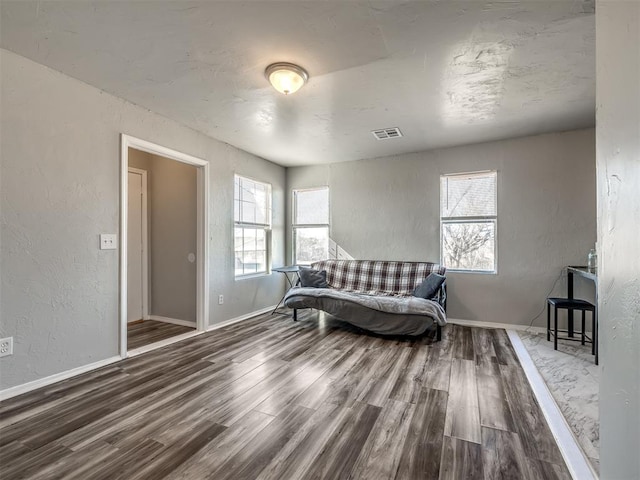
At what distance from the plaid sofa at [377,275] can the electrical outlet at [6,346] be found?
10.8 ft

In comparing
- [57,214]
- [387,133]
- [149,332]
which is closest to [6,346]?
[57,214]

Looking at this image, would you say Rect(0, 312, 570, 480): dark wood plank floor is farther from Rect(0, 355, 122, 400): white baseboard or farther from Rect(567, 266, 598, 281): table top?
Rect(567, 266, 598, 281): table top

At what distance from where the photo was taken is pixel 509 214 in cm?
383

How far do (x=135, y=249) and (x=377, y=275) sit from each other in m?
3.42

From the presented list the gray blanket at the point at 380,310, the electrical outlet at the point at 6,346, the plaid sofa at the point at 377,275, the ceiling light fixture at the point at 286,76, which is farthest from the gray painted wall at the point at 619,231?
the electrical outlet at the point at 6,346

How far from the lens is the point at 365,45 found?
2.01 m

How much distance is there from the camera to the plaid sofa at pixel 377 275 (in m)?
4.02

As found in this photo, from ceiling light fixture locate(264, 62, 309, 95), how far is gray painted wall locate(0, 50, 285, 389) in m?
1.55

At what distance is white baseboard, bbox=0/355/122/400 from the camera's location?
2092mm

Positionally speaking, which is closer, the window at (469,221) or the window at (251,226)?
the window at (469,221)

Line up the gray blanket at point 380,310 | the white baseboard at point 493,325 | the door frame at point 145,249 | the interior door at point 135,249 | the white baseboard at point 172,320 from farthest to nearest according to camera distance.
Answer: the door frame at point 145,249 → the interior door at point 135,249 → the white baseboard at point 172,320 → the white baseboard at point 493,325 → the gray blanket at point 380,310

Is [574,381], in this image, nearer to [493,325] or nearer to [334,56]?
[493,325]

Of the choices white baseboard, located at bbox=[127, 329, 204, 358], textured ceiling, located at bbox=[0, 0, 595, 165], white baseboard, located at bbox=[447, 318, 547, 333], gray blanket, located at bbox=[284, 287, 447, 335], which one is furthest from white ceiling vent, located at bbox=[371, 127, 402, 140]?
white baseboard, located at bbox=[127, 329, 204, 358]

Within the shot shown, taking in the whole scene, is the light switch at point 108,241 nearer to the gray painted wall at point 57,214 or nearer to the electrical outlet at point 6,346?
the gray painted wall at point 57,214
